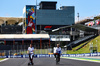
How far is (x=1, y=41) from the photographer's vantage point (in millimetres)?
84938

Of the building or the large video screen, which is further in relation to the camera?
the building

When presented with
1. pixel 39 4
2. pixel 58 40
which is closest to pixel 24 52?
pixel 58 40

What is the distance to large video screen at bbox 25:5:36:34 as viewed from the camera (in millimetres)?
109375

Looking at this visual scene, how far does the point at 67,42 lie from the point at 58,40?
3.66 metres

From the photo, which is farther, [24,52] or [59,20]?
[59,20]

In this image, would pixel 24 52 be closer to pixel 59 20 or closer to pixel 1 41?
pixel 1 41

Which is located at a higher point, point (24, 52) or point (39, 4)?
point (39, 4)

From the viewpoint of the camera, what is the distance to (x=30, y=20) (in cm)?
10956

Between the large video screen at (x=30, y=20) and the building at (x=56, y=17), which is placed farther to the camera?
the building at (x=56, y=17)

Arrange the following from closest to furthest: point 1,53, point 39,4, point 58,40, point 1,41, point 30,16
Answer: point 1,53 → point 1,41 → point 58,40 → point 30,16 → point 39,4

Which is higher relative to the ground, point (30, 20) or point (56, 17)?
point (56, 17)

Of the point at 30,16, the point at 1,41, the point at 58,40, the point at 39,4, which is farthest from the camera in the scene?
the point at 39,4

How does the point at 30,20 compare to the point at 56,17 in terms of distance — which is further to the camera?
the point at 56,17

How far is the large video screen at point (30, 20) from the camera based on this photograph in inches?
4306
